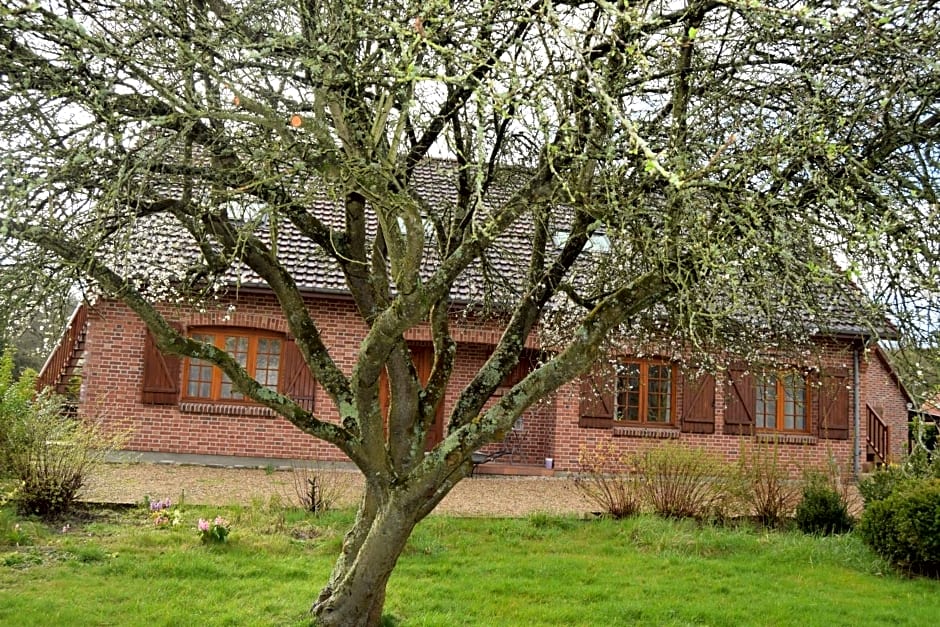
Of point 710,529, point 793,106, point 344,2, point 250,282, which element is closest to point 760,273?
point 793,106

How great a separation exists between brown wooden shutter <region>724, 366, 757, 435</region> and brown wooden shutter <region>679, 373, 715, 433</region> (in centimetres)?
35

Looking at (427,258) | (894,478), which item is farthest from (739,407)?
(427,258)

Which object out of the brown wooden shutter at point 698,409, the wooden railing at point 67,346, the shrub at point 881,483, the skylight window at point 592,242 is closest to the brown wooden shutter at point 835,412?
the brown wooden shutter at point 698,409

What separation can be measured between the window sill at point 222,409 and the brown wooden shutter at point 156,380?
240mm

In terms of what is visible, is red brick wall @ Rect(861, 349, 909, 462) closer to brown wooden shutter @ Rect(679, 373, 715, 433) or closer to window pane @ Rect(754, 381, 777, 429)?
window pane @ Rect(754, 381, 777, 429)

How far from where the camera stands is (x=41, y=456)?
27.4 ft

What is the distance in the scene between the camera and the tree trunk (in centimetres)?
472

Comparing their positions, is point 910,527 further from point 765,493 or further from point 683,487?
point 683,487

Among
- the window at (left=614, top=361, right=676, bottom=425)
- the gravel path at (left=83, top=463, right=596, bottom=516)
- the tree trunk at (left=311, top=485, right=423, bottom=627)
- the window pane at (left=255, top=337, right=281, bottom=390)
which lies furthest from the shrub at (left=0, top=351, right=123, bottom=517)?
the window at (left=614, top=361, right=676, bottom=425)

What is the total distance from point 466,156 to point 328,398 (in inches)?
373

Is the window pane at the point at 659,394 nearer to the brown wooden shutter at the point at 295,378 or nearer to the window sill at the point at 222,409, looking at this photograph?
the brown wooden shutter at the point at 295,378

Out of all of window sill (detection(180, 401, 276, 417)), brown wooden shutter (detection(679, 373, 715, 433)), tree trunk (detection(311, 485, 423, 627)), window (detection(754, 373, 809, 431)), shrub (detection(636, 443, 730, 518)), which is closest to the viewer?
tree trunk (detection(311, 485, 423, 627))

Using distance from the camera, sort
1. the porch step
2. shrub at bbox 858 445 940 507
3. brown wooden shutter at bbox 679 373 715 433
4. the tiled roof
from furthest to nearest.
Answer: brown wooden shutter at bbox 679 373 715 433
the porch step
shrub at bbox 858 445 940 507
the tiled roof

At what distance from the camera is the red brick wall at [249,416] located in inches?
503
